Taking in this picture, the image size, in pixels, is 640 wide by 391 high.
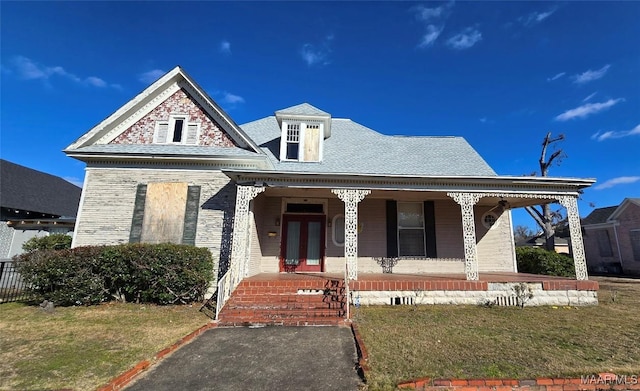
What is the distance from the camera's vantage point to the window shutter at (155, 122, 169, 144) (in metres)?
10.4

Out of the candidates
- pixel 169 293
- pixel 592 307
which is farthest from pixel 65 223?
pixel 592 307

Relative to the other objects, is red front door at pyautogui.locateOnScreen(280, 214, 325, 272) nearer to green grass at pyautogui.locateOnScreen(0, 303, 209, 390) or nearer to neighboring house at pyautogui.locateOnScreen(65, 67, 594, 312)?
neighboring house at pyautogui.locateOnScreen(65, 67, 594, 312)

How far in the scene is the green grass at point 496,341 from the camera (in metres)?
4.08

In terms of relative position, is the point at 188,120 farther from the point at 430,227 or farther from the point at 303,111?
the point at 430,227

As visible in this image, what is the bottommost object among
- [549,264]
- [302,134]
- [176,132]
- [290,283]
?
[290,283]

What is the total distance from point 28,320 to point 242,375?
621 centimetres

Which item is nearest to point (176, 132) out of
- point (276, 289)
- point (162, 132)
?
point (162, 132)

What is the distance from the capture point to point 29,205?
56.9ft

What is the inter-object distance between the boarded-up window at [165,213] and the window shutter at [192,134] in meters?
1.68

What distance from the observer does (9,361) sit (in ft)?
14.7

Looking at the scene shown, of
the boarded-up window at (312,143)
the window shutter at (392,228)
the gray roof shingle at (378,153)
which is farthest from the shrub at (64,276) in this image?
the window shutter at (392,228)

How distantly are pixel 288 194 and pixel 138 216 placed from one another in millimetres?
4996

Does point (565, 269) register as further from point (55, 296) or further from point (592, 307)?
point (55, 296)

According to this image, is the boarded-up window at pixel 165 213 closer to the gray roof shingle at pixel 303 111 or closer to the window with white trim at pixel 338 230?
the gray roof shingle at pixel 303 111
